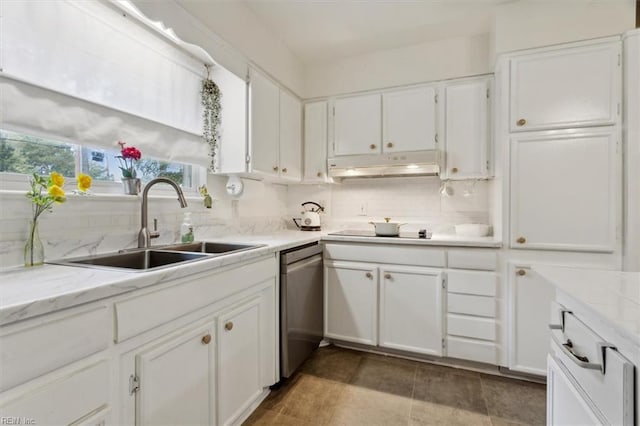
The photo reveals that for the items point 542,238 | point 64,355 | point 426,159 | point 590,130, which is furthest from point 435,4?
point 64,355

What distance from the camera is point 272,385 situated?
75.2 inches

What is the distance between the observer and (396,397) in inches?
73.6

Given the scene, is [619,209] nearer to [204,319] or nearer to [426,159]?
[426,159]

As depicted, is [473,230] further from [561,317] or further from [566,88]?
[561,317]

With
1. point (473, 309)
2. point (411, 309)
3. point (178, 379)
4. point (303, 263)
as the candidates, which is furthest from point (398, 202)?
point (178, 379)

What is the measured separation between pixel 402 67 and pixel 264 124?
1360 millimetres

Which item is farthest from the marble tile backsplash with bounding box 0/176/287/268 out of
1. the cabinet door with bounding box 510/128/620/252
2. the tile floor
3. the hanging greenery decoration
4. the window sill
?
the cabinet door with bounding box 510/128/620/252

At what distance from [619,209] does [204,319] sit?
249 centimetres

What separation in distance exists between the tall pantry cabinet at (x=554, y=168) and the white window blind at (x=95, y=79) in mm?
2230

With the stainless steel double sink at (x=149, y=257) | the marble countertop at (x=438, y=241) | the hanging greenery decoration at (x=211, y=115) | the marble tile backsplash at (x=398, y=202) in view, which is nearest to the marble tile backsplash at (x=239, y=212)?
the marble tile backsplash at (x=398, y=202)

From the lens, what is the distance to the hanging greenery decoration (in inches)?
87.0

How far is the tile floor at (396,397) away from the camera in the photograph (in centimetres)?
167

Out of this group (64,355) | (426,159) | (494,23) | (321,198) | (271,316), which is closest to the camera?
(64,355)

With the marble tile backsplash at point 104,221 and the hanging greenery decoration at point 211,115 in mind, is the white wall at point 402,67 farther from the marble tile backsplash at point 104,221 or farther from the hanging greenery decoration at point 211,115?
the marble tile backsplash at point 104,221
